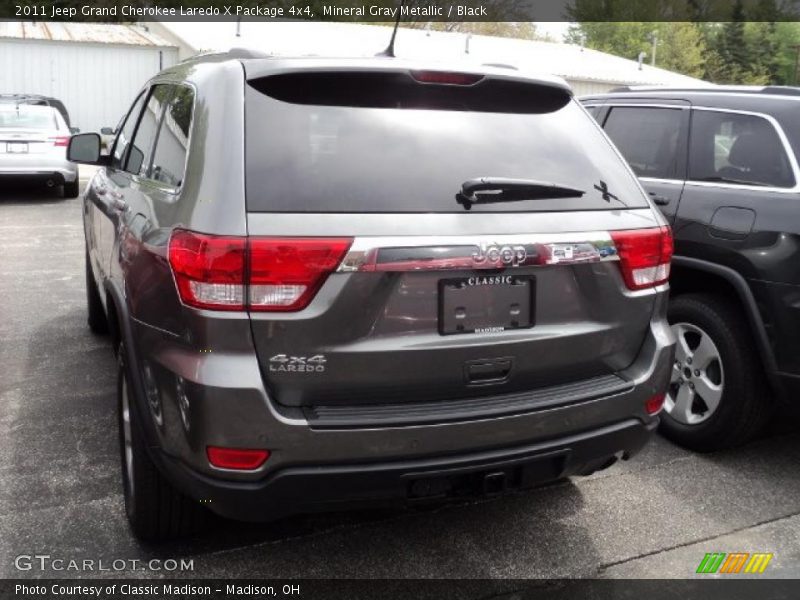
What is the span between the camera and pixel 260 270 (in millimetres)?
2277

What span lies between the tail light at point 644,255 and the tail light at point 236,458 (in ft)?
4.50

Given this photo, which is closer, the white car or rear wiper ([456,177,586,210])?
rear wiper ([456,177,586,210])

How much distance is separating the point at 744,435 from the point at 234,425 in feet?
9.18

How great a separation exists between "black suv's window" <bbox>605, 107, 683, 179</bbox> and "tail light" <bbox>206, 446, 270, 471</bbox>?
296 centimetres

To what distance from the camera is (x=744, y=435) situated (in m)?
3.99

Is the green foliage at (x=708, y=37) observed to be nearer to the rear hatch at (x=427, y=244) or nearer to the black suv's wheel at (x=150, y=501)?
the rear hatch at (x=427, y=244)

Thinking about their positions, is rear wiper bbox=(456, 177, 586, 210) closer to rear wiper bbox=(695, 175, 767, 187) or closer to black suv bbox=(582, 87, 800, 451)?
black suv bbox=(582, 87, 800, 451)

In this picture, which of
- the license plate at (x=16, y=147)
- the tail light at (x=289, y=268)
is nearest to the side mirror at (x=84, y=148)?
the tail light at (x=289, y=268)

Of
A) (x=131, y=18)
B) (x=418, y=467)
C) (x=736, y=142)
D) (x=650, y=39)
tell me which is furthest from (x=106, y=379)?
(x=650, y=39)

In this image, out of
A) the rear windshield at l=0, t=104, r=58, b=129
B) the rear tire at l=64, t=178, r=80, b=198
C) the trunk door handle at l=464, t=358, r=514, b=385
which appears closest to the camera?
the trunk door handle at l=464, t=358, r=514, b=385

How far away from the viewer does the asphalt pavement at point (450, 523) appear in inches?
119

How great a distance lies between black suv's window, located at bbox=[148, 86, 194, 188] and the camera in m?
2.75

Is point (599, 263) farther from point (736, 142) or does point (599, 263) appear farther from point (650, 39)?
point (650, 39)

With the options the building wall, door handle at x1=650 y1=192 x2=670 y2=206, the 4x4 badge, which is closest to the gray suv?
the 4x4 badge
